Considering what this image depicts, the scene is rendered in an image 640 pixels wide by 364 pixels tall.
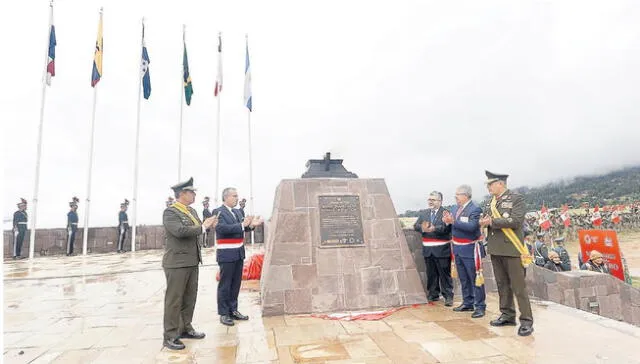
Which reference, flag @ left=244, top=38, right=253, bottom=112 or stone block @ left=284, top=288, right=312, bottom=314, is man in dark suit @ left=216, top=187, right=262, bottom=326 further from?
flag @ left=244, top=38, right=253, bottom=112

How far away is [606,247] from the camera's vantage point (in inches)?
372

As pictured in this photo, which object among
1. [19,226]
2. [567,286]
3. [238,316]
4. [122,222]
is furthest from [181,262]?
[19,226]

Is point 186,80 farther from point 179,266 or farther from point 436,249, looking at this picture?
point 436,249

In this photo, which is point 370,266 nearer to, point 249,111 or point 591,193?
point 249,111

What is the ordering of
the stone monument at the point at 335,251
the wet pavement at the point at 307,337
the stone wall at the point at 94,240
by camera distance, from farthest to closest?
the stone wall at the point at 94,240, the stone monument at the point at 335,251, the wet pavement at the point at 307,337

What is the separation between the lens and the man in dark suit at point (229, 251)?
490 centimetres

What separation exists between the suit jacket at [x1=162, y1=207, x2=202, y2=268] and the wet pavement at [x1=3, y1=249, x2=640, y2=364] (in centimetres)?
96

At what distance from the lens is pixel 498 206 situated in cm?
460

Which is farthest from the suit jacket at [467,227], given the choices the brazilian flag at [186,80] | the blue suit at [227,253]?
the brazilian flag at [186,80]

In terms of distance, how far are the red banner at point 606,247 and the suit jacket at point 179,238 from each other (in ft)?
34.7

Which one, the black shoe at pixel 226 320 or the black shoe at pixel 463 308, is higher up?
the black shoe at pixel 226 320

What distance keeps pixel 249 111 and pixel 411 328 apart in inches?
554

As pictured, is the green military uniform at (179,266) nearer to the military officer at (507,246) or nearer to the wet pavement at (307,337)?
the wet pavement at (307,337)

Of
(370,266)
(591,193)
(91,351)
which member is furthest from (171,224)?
(591,193)
